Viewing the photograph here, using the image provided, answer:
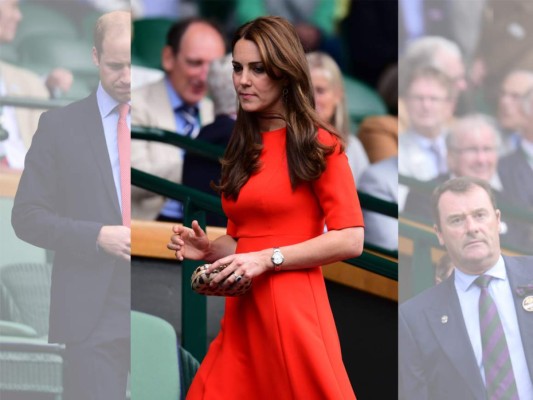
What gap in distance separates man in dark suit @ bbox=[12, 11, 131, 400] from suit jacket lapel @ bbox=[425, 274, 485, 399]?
1.17 meters

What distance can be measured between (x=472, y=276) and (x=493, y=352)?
282 mm

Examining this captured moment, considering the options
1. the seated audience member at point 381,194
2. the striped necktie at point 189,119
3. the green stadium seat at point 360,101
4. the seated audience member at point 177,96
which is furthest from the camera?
the green stadium seat at point 360,101

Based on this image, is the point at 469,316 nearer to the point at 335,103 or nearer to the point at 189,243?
the point at 189,243

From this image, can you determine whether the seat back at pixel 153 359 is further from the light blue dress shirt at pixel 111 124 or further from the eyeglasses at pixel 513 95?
the eyeglasses at pixel 513 95

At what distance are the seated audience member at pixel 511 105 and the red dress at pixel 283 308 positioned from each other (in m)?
1.38

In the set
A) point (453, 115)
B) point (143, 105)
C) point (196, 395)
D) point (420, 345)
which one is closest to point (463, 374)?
point (420, 345)

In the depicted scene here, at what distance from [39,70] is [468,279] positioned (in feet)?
5.55

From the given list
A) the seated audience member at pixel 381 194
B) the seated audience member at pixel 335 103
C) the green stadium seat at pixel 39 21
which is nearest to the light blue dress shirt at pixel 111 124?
the green stadium seat at pixel 39 21

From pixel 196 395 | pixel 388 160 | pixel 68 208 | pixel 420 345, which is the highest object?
pixel 388 160

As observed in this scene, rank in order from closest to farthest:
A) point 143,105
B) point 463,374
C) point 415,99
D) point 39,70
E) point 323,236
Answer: point 323,236 → point 39,70 → point 463,374 → point 415,99 → point 143,105

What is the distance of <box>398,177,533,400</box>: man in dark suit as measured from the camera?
4.65 m

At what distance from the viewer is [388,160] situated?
6664mm

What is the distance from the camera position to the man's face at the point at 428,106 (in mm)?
4855

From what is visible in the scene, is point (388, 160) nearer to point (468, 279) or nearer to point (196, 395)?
point (468, 279)
